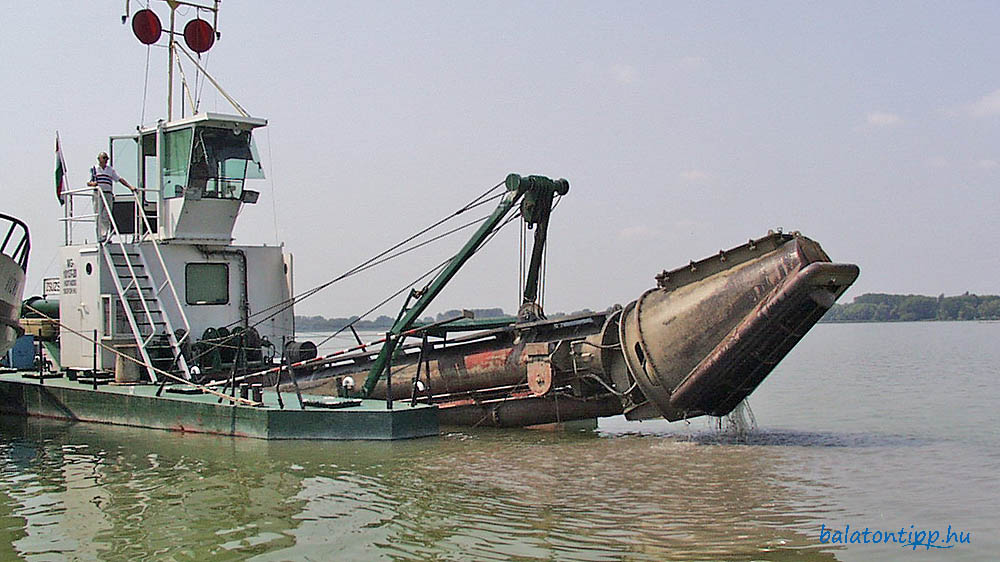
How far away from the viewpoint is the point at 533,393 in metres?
15.9

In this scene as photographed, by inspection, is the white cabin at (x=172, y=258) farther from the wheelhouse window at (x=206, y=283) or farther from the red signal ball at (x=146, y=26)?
the red signal ball at (x=146, y=26)

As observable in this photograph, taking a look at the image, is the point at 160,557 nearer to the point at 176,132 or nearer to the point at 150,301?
the point at 150,301

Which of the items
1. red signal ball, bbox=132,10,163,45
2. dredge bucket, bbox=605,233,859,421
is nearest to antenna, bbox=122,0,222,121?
red signal ball, bbox=132,10,163,45

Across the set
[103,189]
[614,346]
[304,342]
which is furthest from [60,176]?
[614,346]

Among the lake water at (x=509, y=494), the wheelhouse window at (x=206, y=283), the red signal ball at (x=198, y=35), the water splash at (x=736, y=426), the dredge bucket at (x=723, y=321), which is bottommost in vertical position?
the lake water at (x=509, y=494)

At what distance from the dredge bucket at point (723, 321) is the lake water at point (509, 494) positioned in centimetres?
83

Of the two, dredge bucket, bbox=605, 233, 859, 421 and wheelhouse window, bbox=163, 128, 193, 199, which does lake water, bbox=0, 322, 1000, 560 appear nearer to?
dredge bucket, bbox=605, 233, 859, 421

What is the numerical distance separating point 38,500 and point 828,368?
31.6 meters

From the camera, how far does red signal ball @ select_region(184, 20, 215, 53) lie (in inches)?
825

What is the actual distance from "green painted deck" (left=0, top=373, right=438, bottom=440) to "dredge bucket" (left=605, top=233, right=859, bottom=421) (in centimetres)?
320

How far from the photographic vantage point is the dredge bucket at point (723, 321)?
13.2 metres

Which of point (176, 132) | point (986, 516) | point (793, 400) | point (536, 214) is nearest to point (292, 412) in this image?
point (536, 214)

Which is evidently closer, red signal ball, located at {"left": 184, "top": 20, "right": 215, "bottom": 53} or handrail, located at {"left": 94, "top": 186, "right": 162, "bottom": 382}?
handrail, located at {"left": 94, "top": 186, "right": 162, "bottom": 382}

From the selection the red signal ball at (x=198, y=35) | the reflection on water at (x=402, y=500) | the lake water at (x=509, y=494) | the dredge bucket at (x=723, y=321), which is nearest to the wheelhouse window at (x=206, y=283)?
the lake water at (x=509, y=494)
